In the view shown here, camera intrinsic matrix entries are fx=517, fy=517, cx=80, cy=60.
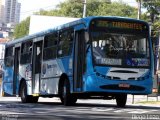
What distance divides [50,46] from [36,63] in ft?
7.37

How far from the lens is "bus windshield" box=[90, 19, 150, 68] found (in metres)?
18.8

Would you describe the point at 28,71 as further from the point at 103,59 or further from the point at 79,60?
the point at 103,59

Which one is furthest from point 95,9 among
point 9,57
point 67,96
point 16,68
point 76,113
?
point 76,113

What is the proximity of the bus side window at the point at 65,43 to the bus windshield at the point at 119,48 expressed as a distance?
157 centimetres

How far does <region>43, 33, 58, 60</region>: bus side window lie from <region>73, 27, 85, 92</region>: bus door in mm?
2377

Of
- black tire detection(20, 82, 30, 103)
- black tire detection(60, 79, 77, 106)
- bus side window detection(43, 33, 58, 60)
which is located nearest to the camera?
black tire detection(60, 79, 77, 106)

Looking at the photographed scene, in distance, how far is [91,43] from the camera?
1878 cm

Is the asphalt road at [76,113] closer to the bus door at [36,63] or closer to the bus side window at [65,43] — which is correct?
the bus side window at [65,43]

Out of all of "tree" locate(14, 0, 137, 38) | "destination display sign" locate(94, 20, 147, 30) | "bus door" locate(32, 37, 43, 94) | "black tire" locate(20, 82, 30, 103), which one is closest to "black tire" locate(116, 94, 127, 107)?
A: "destination display sign" locate(94, 20, 147, 30)

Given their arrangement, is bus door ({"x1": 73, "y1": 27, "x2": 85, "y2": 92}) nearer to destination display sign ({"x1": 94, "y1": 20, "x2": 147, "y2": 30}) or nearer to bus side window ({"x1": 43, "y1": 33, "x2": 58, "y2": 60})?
destination display sign ({"x1": 94, "y1": 20, "x2": 147, "y2": 30})

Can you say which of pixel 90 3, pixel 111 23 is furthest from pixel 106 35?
pixel 90 3

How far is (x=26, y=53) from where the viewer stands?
84.7 ft

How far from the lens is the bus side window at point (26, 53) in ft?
83.2

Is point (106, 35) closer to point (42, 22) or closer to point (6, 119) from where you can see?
point (6, 119)
